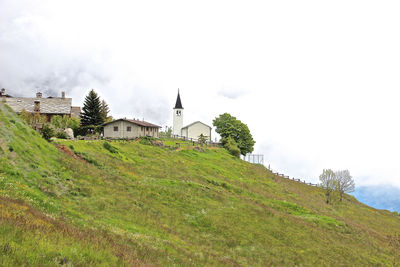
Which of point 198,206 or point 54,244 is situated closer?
point 54,244

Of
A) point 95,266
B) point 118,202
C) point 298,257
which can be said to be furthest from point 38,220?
point 298,257

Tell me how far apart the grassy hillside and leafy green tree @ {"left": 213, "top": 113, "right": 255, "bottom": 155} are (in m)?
66.5

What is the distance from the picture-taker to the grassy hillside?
8.25 metres

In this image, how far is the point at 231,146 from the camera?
90.9 meters

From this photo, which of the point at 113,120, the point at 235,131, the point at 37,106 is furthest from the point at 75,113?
the point at 235,131

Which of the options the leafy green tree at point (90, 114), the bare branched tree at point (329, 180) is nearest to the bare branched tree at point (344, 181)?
the bare branched tree at point (329, 180)

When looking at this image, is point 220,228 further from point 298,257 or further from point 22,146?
point 22,146

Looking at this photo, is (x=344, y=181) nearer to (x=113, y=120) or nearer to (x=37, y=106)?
(x=113, y=120)

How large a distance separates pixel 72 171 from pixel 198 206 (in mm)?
12131

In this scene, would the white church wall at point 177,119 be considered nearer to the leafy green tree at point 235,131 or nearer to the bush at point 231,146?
the leafy green tree at point 235,131

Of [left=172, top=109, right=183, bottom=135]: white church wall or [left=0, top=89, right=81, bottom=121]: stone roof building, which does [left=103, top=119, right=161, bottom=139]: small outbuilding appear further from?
[left=172, top=109, right=183, bottom=135]: white church wall

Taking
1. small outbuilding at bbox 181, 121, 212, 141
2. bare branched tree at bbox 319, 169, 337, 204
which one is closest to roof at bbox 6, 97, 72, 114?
small outbuilding at bbox 181, 121, 212, 141

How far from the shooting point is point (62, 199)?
17125 millimetres

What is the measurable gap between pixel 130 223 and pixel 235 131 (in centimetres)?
8727
